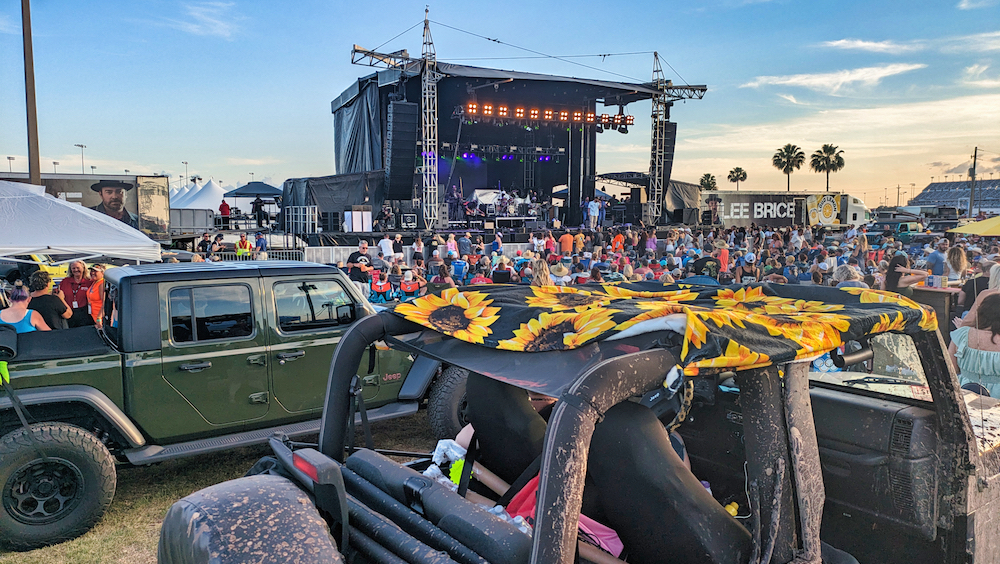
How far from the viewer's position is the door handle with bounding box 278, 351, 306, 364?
17.0 ft

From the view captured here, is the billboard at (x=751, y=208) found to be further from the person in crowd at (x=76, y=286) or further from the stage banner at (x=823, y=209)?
the person in crowd at (x=76, y=286)

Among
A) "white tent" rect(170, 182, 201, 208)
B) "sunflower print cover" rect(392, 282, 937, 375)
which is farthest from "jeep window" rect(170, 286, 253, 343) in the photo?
"white tent" rect(170, 182, 201, 208)

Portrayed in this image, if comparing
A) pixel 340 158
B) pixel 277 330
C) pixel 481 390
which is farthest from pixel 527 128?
pixel 481 390

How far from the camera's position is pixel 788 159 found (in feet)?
254

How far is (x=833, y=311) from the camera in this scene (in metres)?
2.05

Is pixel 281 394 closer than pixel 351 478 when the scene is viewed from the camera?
No

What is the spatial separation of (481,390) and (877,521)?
160 centimetres

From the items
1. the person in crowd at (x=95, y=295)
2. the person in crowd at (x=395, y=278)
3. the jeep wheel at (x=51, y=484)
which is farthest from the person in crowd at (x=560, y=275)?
the jeep wheel at (x=51, y=484)

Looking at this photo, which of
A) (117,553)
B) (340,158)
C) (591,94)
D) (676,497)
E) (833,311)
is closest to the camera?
(676,497)

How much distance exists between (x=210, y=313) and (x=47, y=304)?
3.31 meters

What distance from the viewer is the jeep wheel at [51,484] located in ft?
13.4

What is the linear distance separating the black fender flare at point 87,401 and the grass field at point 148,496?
0.58 metres

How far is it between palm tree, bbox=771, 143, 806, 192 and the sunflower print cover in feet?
274

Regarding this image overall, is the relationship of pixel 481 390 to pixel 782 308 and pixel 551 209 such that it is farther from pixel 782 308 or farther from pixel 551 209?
pixel 551 209
